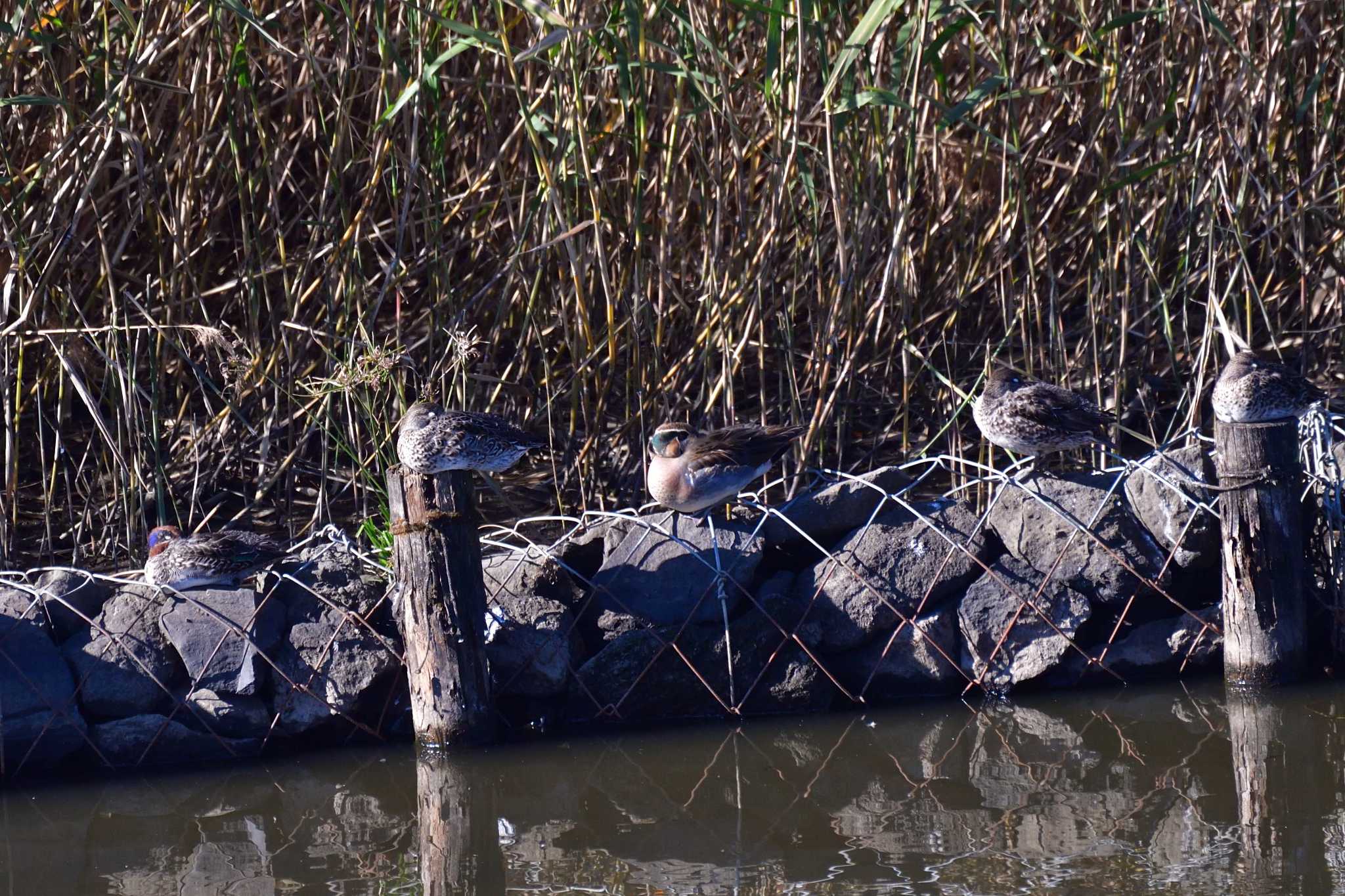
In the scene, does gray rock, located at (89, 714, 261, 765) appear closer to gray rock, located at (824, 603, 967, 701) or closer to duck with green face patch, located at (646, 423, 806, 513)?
duck with green face patch, located at (646, 423, 806, 513)

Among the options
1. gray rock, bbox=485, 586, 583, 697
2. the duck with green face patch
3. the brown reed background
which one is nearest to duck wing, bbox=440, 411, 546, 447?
the brown reed background

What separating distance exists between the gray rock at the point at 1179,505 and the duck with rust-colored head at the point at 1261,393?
1.14ft

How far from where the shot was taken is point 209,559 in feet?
17.7

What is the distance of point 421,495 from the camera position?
5.18 meters

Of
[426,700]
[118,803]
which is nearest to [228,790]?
[118,803]

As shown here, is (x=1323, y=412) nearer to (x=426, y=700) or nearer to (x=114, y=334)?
(x=426, y=700)

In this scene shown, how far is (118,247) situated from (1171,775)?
4.66 m

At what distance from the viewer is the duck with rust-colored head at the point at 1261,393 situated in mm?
5328

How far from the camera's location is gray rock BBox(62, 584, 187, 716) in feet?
17.4

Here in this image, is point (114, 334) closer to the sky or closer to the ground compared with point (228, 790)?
closer to the sky

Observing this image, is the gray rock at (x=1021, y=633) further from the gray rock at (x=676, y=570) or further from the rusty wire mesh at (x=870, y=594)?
the gray rock at (x=676, y=570)

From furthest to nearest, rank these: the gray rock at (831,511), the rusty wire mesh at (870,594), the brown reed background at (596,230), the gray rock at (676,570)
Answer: the brown reed background at (596,230) < the gray rock at (831,511) < the gray rock at (676,570) < the rusty wire mesh at (870,594)

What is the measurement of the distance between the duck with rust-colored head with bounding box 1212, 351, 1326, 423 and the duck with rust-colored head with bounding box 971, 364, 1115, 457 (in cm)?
49

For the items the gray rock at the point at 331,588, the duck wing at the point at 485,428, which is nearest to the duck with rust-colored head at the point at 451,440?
the duck wing at the point at 485,428
